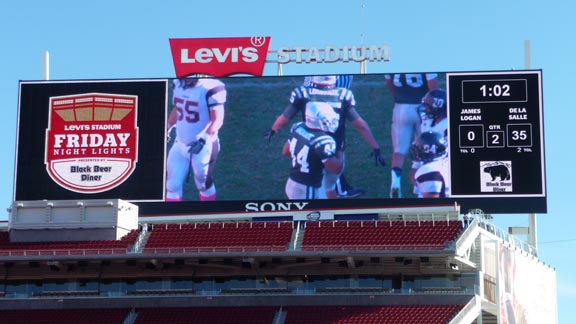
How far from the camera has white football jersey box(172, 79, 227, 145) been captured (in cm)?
5712

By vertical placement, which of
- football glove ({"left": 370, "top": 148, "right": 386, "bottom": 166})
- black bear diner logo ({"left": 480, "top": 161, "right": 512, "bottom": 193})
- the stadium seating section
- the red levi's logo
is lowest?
the stadium seating section

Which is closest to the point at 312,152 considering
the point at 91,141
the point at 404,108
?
the point at 404,108

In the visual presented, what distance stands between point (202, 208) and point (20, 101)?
8.77 m

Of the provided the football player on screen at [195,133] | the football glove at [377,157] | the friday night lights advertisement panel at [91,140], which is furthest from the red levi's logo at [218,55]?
the football glove at [377,157]

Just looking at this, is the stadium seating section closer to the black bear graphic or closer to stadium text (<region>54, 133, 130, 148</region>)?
stadium text (<region>54, 133, 130, 148</region>)

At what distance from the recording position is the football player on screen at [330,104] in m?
56.1

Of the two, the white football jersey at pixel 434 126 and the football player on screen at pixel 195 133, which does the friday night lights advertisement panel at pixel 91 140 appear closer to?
the football player on screen at pixel 195 133

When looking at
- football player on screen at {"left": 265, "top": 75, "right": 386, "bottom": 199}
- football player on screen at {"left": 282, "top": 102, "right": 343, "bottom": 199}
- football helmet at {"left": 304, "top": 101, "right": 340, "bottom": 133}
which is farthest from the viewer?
football helmet at {"left": 304, "top": 101, "right": 340, "bottom": 133}

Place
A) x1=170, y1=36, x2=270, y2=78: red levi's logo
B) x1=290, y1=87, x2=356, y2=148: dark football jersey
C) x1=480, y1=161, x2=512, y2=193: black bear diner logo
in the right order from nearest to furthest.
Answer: x1=480, y1=161, x2=512, y2=193: black bear diner logo, x1=290, y1=87, x2=356, y2=148: dark football jersey, x1=170, y1=36, x2=270, y2=78: red levi's logo

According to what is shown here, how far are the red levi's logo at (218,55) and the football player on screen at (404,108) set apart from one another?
540 cm

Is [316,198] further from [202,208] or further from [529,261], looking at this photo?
[529,261]

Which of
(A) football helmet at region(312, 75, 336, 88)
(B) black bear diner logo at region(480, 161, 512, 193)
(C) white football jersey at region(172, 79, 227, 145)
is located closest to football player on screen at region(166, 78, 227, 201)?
(C) white football jersey at region(172, 79, 227, 145)

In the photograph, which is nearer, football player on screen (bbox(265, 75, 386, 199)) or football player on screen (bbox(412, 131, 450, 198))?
football player on screen (bbox(412, 131, 450, 198))

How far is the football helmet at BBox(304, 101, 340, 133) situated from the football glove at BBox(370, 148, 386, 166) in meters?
1.81
